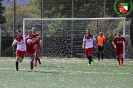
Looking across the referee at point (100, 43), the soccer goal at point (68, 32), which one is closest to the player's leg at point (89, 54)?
the referee at point (100, 43)

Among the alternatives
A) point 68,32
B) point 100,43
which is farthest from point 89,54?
point 68,32

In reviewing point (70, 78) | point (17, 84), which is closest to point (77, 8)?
point (70, 78)

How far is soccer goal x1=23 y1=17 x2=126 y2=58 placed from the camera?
3197 centimetres

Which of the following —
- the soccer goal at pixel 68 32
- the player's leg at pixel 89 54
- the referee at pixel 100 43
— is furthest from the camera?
the soccer goal at pixel 68 32

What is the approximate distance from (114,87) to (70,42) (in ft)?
Answer: 61.0

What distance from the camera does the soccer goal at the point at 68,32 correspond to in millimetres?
31969

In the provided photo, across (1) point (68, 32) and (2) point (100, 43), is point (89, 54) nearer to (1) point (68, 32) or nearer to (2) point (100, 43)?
(2) point (100, 43)

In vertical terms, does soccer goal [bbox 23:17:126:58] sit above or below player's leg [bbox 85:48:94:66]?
above

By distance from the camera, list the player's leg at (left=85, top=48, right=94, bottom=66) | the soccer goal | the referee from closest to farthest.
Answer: the player's leg at (left=85, top=48, right=94, bottom=66) → the referee → the soccer goal

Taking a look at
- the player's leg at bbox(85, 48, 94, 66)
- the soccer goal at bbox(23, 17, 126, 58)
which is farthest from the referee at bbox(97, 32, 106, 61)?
the player's leg at bbox(85, 48, 94, 66)

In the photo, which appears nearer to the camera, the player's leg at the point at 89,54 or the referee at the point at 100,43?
the player's leg at the point at 89,54

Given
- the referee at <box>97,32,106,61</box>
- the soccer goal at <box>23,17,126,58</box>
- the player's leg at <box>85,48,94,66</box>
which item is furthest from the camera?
the soccer goal at <box>23,17,126,58</box>

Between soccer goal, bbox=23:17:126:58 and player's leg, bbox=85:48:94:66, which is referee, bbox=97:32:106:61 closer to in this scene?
soccer goal, bbox=23:17:126:58

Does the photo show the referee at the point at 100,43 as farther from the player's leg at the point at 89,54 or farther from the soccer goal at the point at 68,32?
the player's leg at the point at 89,54
